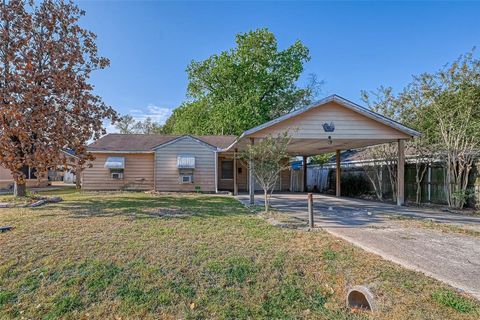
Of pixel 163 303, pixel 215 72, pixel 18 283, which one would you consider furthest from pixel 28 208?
pixel 215 72

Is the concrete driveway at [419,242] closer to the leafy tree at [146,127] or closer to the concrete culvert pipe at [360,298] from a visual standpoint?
the concrete culvert pipe at [360,298]

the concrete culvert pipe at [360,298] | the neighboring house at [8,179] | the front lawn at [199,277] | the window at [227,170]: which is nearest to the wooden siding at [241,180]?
the window at [227,170]

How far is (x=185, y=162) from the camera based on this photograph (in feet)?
54.8

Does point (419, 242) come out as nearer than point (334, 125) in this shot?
Yes

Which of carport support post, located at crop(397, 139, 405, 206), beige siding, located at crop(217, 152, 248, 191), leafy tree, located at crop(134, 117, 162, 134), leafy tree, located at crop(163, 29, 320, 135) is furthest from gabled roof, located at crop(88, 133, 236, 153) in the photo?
leafy tree, located at crop(134, 117, 162, 134)

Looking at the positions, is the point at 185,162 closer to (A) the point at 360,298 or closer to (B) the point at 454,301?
(A) the point at 360,298

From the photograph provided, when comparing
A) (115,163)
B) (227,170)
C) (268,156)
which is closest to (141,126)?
(115,163)

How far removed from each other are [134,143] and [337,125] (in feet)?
42.0

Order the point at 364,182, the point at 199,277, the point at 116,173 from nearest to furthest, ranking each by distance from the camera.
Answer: the point at 199,277
the point at 364,182
the point at 116,173

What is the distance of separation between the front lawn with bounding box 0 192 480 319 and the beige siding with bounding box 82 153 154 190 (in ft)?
36.9

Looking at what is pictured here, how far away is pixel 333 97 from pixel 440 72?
4.36 meters

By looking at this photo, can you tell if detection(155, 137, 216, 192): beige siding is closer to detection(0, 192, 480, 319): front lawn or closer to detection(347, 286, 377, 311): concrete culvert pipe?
detection(0, 192, 480, 319): front lawn

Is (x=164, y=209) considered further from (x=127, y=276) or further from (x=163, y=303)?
(x=163, y=303)

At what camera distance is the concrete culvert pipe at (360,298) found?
3.52m
